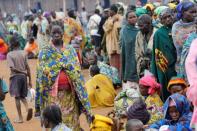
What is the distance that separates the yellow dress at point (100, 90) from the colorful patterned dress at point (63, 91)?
3688 mm

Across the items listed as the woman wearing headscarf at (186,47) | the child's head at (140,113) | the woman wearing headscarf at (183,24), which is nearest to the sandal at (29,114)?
the woman wearing headscarf at (183,24)

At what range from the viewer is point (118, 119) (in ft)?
26.0

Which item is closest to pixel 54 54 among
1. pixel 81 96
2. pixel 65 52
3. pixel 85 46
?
pixel 65 52

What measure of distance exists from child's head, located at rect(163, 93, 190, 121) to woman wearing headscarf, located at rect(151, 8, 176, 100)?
1.90m

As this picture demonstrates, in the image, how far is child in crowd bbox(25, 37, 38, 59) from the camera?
20.3m

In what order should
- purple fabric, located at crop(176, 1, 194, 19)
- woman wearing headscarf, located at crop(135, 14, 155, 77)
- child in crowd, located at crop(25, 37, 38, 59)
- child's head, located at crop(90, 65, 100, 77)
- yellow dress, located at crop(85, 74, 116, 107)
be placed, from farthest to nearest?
child in crowd, located at crop(25, 37, 38, 59) < child's head, located at crop(90, 65, 100, 77) < yellow dress, located at crop(85, 74, 116, 107) < woman wearing headscarf, located at crop(135, 14, 155, 77) < purple fabric, located at crop(176, 1, 194, 19)

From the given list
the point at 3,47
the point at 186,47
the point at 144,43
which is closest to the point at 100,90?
the point at 144,43

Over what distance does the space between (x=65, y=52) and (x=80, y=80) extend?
0.37 metres

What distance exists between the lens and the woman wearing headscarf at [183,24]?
7688 millimetres

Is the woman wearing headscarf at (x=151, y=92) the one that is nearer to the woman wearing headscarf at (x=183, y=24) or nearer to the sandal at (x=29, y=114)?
the woman wearing headscarf at (x=183, y=24)

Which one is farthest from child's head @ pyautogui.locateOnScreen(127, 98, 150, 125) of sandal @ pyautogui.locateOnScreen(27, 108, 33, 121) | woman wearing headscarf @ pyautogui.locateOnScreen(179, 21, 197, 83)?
sandal @ pyautogui.locateOnScreen(27, 108, 33, 121)

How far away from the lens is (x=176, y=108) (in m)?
6.34

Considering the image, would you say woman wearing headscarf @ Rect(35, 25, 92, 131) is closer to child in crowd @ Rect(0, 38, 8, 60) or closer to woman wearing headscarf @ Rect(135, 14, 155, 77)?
woman wearing headscarf @ Rect(135, 14, 155, 77)

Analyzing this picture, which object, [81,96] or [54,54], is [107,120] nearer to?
[81,96]
